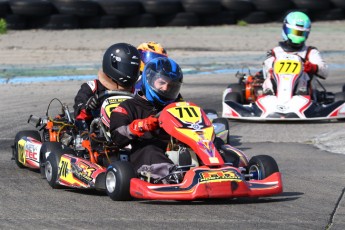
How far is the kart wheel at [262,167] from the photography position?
20.1 feet

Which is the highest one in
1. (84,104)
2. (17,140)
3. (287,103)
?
(84,104)

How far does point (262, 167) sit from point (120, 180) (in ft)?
3.29

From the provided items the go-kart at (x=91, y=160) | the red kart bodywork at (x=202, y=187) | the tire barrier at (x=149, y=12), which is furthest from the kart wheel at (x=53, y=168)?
the tire barrier at (x=149, y=12)

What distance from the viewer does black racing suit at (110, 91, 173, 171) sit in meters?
6.17

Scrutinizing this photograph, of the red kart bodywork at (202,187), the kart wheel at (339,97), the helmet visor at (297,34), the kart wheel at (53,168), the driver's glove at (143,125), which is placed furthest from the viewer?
the helmet visor at (297,34)

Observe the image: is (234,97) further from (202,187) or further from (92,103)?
(202,187)

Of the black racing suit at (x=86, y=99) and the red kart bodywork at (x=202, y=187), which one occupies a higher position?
the red kart bodywork at (x=202, y=187)

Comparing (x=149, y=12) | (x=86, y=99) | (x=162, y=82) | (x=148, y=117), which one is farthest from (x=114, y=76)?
(x=149, y=12)

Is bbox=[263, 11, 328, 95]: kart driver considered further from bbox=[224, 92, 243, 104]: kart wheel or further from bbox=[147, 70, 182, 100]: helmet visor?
bbox=[147, 70, 182, 100]: helmet visor

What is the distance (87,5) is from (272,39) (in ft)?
11.9

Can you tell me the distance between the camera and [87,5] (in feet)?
58.4

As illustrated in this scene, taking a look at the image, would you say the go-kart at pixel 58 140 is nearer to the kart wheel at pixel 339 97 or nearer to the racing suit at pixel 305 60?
the racing suit at pixel 305 60

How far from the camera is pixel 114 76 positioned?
7480 mm

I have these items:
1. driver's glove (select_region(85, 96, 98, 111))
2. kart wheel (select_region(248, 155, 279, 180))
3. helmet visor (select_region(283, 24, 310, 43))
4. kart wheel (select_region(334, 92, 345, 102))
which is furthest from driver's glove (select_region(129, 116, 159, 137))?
helmet visor (select_region(283, 24, 310, 43))
